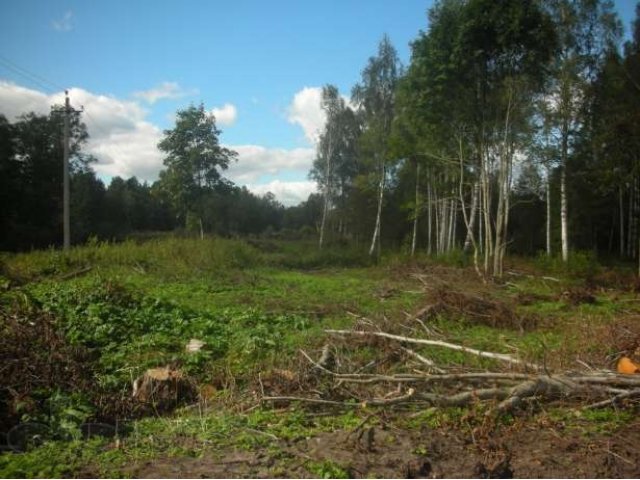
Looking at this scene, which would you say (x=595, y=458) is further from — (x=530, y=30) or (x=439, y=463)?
(x=530, y=30)

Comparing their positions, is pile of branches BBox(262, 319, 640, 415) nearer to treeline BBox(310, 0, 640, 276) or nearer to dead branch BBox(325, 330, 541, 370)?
dead branch BBox(325, 330, 541, 370)

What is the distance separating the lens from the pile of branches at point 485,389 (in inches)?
178

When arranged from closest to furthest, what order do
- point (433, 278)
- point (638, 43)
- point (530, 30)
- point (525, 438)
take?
1. point (525, 438)
2. point (530, 30)
3. point (433, 278)
4. point (638, 43)

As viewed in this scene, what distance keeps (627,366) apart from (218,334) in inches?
225

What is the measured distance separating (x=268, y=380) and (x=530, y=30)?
1545cm

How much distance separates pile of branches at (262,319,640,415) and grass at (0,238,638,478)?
0.62ft

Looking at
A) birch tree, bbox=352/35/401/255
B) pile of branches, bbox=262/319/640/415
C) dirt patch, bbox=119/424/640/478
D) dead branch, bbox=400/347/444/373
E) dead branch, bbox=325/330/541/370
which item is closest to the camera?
dirt patch, bbox=119/424/640/478

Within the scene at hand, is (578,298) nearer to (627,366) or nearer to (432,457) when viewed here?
(627,366)

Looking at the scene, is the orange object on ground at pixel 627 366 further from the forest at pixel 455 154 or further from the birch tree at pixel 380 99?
the birch tree at pixel 380 99

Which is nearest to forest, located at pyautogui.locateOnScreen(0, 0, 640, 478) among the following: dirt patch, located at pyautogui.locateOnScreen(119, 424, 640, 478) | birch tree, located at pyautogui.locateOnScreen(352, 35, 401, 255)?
dirt patch, located at pyautogui.locateOnScreen(119, 424, 640, 478)

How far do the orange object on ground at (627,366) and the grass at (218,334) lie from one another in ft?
1.40

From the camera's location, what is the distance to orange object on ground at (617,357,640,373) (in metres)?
A: 5.34

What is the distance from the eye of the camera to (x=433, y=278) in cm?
1656

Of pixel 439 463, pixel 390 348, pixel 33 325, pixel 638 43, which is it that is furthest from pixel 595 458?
pixel 638 43
